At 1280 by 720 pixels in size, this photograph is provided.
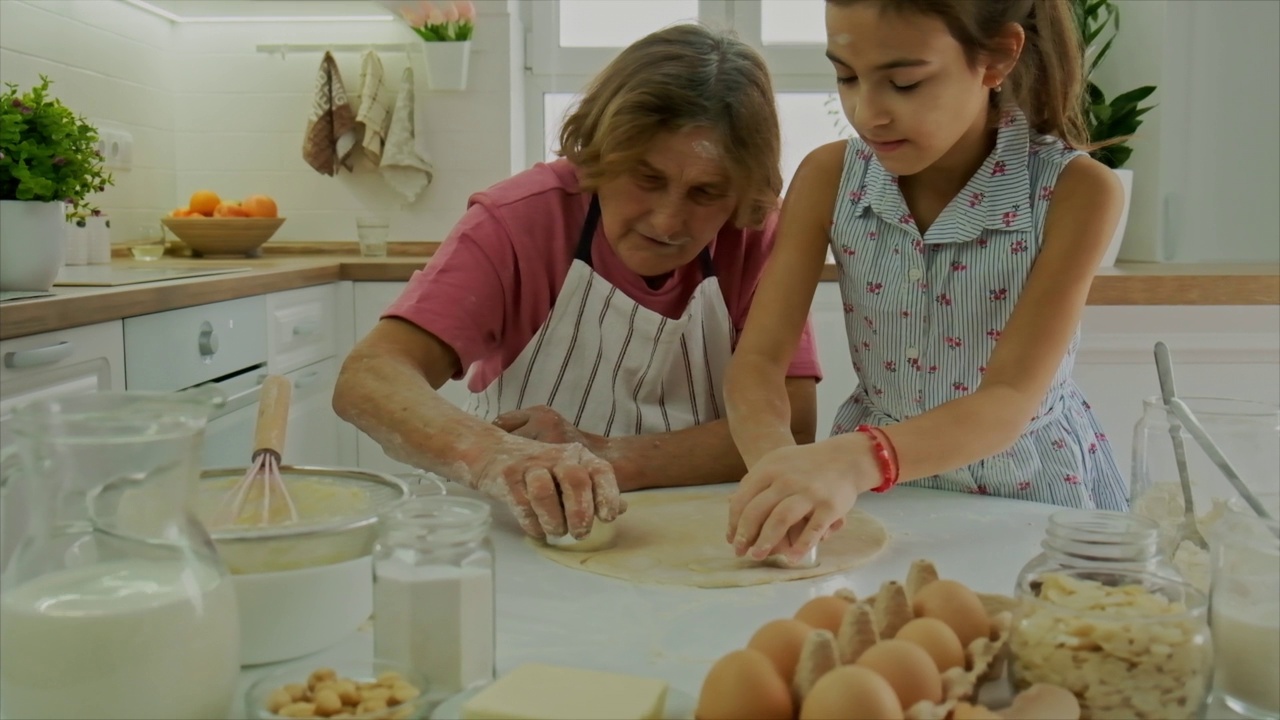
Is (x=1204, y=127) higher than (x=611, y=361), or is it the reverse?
(x=1204, y=127)

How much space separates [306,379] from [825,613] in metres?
2.19

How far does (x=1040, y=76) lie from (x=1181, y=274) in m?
1.38

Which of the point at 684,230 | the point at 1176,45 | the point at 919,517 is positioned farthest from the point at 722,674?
the point at 1176,45

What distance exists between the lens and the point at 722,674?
55 centimetres

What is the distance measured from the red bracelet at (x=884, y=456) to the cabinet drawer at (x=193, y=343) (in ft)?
4.35

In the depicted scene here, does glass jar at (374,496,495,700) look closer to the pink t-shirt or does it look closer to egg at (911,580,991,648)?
egg at (911,580,991,648)

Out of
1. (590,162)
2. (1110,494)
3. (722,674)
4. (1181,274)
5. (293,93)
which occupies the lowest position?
(1110,494)

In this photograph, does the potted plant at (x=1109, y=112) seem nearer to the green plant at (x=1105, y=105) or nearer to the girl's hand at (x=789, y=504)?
the green plant at (x=1105, y=105)

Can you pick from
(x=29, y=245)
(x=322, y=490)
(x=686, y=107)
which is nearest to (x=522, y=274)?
(x=686, y=107)

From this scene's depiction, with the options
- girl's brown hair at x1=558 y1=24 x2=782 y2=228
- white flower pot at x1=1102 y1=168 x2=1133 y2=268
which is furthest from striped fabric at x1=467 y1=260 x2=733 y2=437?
white flower pot at x1=1102 y1=168 x2=1133 y2=268

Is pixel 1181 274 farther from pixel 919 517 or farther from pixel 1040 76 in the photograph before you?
pixel 919 517

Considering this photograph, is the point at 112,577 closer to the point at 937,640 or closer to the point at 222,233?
the point at 937,640

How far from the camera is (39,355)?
156cm

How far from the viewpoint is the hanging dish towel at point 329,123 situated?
309 centimetres
